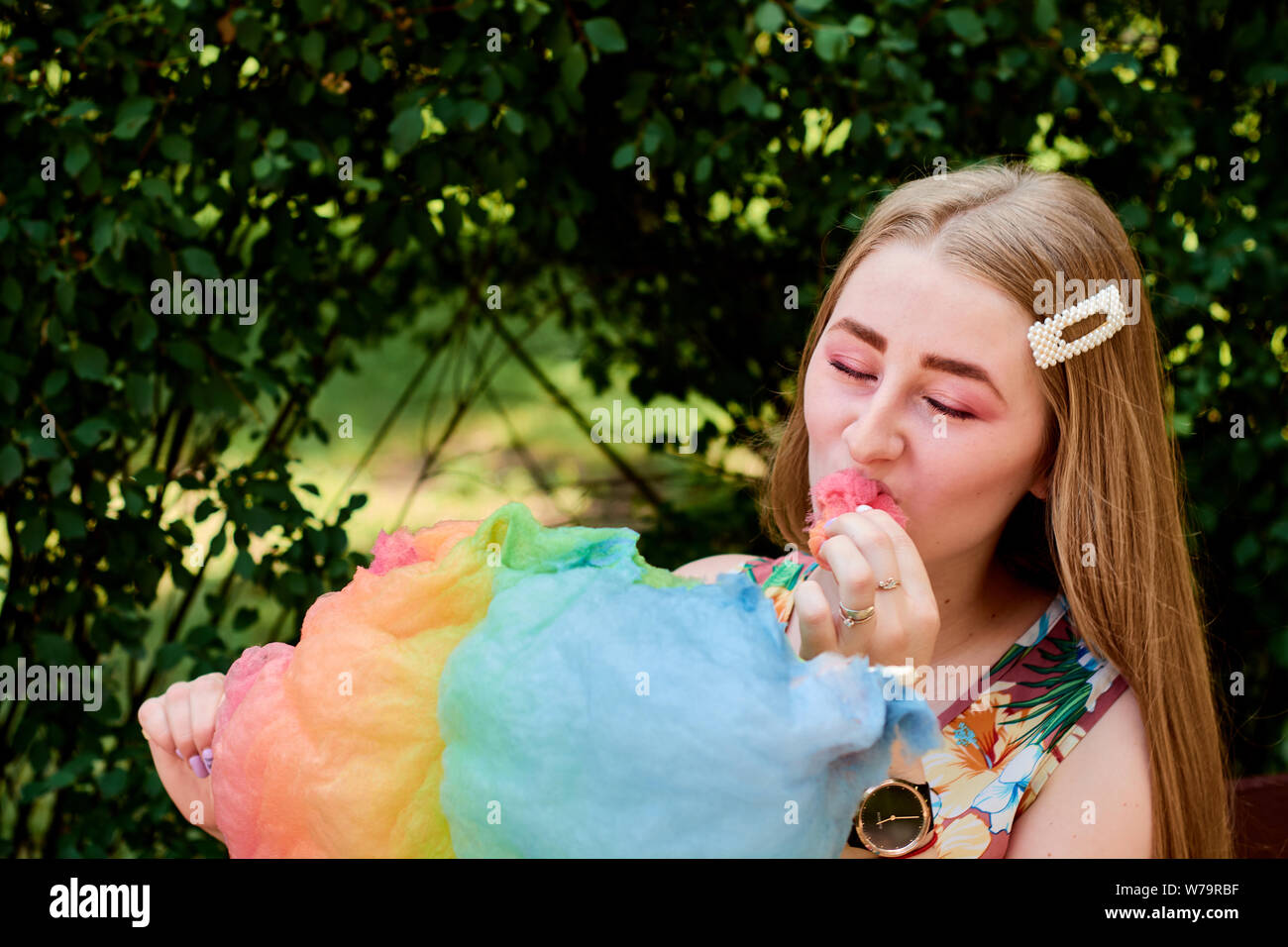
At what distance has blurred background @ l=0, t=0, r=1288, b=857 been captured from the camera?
228 cm

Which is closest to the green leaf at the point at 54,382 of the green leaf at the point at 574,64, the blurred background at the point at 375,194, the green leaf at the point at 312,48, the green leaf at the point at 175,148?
the blurred background at the point at 375,194

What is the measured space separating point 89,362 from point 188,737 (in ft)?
3.80

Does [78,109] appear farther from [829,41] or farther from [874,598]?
[874,598]

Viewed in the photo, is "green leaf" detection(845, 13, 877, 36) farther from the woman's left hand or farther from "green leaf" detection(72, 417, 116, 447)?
"green leaf" detection(72, 417, 116, 447)

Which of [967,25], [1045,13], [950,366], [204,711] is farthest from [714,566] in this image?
[1045,13]

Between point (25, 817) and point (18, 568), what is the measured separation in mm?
593

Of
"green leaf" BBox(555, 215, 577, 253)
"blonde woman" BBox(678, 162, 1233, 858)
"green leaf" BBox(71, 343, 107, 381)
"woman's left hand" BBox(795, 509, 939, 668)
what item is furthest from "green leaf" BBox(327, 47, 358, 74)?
"woman's left hand" BBox(795, 509, 939, 668)

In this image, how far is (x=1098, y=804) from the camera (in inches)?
57.7

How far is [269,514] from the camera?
95.6 inches

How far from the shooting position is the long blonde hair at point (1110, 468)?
149 centimetres

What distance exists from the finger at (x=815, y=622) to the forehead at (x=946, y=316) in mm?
362

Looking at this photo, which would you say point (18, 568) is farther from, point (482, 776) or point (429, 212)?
point (482, 776)

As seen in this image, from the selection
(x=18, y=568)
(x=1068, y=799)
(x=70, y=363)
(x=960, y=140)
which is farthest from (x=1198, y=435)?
(x=18, y=568)

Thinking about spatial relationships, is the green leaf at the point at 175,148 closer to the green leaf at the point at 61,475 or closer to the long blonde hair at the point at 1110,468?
the green leaf at the point at 61,475
